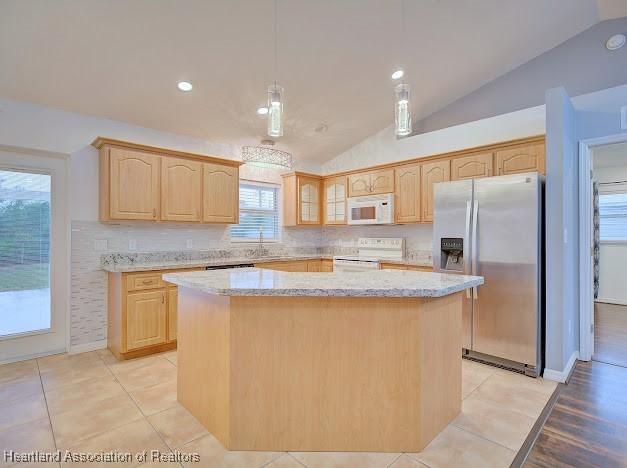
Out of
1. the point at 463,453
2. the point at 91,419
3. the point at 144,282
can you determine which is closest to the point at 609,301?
the point at 463,453

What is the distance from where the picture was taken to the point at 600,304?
17.9 ft

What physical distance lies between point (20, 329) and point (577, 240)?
545 cm

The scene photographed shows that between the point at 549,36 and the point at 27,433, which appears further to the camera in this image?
the point at 549,36

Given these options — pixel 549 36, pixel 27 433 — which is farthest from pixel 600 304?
pixel 27 433

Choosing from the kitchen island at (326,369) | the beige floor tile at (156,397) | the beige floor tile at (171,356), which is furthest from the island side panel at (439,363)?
the beige floor tile at (171,356)

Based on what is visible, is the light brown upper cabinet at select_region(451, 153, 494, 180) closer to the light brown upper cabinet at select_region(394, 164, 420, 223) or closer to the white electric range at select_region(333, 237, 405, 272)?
the light brown upper cabinet at select_region(394, 164, 420, 223)

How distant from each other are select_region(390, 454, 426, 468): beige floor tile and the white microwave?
314 cm

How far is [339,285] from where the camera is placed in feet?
5.68

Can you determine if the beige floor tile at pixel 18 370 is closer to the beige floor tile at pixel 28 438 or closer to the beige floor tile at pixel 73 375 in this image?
the beige floor tile at pixel 73 375

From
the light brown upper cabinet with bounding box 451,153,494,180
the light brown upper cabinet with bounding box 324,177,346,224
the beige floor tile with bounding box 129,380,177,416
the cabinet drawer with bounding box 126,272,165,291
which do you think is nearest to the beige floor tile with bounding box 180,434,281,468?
the beige floor tile with bounding box 129,380,177,416

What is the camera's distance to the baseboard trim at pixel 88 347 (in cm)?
337

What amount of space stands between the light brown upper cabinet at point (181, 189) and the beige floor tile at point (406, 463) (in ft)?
10.4

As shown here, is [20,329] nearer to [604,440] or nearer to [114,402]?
[114,402]

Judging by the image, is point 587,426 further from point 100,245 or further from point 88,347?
point 100,245
